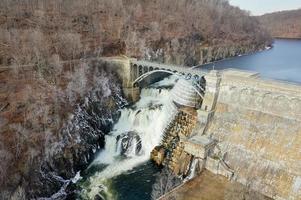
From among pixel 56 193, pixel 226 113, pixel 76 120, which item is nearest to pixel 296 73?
pixel 226 113

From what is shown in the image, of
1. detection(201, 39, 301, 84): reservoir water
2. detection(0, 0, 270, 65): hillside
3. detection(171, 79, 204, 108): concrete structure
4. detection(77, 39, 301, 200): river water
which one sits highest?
detection(0, 0, 270, 65): hillside

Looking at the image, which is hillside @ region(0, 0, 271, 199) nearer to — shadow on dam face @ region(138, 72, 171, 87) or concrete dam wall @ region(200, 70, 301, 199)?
shadow on dam face @ region(138, 72, 171, 87)

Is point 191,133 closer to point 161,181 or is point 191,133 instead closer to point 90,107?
point 161,181

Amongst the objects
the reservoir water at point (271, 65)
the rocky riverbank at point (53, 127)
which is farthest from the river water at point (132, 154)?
the reservoir water at point (271, 65)

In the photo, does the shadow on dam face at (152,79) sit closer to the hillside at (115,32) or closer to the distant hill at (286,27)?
the hillside at (115,32)

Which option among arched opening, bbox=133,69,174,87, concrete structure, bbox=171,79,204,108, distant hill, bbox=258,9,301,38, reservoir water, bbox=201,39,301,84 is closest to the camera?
concrete structure, bbox=171,79,204,108

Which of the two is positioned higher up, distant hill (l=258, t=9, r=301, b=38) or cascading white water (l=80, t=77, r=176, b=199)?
distant hill (l=258, t=9, r=301, b=38)

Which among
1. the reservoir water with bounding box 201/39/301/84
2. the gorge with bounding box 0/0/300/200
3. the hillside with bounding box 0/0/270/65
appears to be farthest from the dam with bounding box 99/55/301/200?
the reservoir water with bounding box 201/39/301/84

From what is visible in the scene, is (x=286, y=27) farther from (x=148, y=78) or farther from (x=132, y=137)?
(x=132, y=137)

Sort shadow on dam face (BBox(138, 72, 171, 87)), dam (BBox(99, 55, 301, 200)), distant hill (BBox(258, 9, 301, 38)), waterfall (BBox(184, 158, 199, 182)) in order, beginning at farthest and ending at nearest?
1. distant hill (BBox(258, 9, 301, 38))
2. shadow on dam face (BBox(138, 72, 171, 87))
3. waterfall (BBox(184, 158, 199, 182))
4. dam (BBox(99, 55, 301, 200))

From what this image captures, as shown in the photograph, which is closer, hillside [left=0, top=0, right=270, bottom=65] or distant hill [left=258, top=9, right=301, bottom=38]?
hillside [left=0, top=0, right=270, bottom=65]
